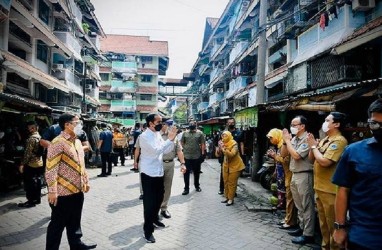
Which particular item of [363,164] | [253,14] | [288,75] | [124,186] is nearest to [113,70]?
[253,14]

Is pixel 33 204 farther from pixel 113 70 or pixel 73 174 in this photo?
pixel 113 70

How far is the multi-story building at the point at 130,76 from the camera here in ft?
145

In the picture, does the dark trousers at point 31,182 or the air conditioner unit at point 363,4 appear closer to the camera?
the dark trousers at point 31,182

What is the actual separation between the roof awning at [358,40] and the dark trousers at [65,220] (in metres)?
9.50

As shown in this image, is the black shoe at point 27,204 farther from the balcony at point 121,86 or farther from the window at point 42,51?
the balcony at point 121,86

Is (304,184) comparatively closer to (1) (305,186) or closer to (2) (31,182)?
(1) (305,186)

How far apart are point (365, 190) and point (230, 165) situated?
4.92 metres

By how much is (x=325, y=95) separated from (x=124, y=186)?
668cm

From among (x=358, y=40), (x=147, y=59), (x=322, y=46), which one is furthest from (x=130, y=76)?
(x=358, y=40)

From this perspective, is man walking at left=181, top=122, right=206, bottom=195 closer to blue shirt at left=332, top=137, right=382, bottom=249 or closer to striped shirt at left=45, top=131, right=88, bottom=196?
striped shirt at left=45, top=131, right=88, bottom=196

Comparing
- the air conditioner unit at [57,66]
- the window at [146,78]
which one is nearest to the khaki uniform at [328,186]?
the air conditioner unit at [57,66]

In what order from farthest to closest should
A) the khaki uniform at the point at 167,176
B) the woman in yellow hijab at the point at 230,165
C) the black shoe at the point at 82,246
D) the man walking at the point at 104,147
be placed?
1. the man walking at the point at 104,147
2. the woman in yellow hijab at the point at 230,165
3. the khaki uniform at the point at 167,176
4. the black shoe at the point at 82,246

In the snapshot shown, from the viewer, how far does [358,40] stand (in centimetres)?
928

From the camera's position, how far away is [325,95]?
593cm
